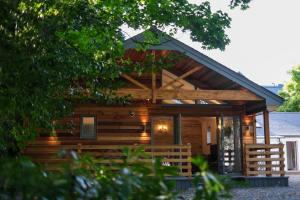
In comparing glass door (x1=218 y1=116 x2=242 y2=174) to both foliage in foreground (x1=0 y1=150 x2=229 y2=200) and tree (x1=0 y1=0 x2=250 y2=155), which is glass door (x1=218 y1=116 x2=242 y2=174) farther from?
foliage in foreground (x1=0 y1=150 x2=229 y2=200)

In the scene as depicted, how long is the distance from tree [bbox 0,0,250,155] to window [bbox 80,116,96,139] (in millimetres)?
5315

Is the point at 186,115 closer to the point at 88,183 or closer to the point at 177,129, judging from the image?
the point at 177,129

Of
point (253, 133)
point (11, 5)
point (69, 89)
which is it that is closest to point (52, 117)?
point (69, 89)

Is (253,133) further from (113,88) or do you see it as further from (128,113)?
(113,88)

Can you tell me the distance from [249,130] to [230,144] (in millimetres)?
1412

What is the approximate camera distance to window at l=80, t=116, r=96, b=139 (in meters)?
13.6

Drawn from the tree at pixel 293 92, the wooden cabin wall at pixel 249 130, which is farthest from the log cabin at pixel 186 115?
the tree at pixel 293 92

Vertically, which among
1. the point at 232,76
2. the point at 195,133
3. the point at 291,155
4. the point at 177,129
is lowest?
the point at 291,155

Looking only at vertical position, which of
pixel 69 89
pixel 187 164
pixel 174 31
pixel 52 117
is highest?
pixel 174 31

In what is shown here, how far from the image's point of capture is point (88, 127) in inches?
540

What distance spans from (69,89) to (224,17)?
4460 mm

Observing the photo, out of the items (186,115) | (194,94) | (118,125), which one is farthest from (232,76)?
(118,125)

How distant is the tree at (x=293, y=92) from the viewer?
34.0 m

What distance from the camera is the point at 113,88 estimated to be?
635cm
